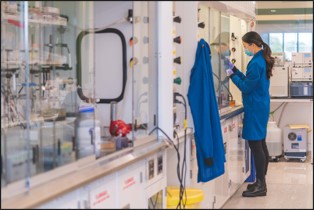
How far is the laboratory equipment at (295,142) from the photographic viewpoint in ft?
21.4

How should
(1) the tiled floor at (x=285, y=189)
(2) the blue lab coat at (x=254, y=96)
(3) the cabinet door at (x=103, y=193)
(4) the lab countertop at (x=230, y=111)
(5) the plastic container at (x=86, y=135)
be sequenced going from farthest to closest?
(2) the blue lab coat at (x=254, y=96), (4) the lab countertop at (x=230, y=111), (1) the tiled floor at (x=285, y=189), (5) the plastic container at (x=86, y=135), (3) the cabinet door at (x=103, y=193)

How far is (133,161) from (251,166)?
2.74 meters

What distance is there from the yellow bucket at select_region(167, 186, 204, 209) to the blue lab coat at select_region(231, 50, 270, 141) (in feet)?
4.79

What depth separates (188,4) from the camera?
2814mm

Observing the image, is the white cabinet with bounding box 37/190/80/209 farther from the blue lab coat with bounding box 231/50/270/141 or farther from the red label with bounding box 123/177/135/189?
the blue lab coat with bounding box 231/50/270/141

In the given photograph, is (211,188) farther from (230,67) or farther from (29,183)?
(29,183)

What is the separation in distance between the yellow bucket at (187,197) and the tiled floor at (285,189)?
19 centimetres

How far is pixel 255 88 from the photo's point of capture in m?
4.42

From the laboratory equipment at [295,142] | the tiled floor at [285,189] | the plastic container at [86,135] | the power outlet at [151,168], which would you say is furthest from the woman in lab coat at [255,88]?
the laboratory equipment at [295,142]

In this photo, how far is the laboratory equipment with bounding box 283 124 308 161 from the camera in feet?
21.4

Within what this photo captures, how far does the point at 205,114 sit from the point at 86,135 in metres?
0.88

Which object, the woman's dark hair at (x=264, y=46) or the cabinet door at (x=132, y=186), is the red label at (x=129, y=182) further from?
the woman's dark hair at (x=264, y=46)

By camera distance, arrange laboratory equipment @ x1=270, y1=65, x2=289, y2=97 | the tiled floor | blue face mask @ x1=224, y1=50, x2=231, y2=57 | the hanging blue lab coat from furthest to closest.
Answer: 1. laboratory equipment @ x1=270, y1=65, x2=289, y2=97
2. blue face mask @ x1=224, y1=50, x2=231, y2=57
3. the hanging blue lab coat
4. the tiled floor

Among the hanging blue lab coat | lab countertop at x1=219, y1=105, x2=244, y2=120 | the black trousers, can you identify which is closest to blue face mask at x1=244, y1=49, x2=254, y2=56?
lab countertop at x1=219, y1=105, x2=244, y2=120
